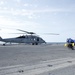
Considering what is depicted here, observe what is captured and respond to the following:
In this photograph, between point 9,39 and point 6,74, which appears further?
point 9,39

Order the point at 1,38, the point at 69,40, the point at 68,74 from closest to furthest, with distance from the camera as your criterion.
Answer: the point at 68,74, the point at 69,40, the point at 1,38

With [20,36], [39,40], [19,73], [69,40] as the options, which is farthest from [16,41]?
[19,73]

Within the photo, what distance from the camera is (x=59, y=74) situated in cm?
1275

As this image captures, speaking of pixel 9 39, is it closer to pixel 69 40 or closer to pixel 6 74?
pixel 69 40

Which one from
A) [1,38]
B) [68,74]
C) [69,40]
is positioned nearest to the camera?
[68,74]

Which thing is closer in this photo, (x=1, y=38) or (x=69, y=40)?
(x=69, y=40)

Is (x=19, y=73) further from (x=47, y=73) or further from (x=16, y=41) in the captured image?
(x=16, y=41)

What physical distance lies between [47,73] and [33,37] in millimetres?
59237

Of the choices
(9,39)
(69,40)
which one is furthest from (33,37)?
(69,40)

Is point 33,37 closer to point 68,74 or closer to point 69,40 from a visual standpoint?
point 69,40

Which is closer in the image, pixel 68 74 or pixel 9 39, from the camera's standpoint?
pixel 68 74

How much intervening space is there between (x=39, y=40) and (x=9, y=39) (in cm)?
882

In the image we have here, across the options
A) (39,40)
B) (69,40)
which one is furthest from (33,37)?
(69,40)

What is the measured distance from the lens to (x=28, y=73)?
13141mm
